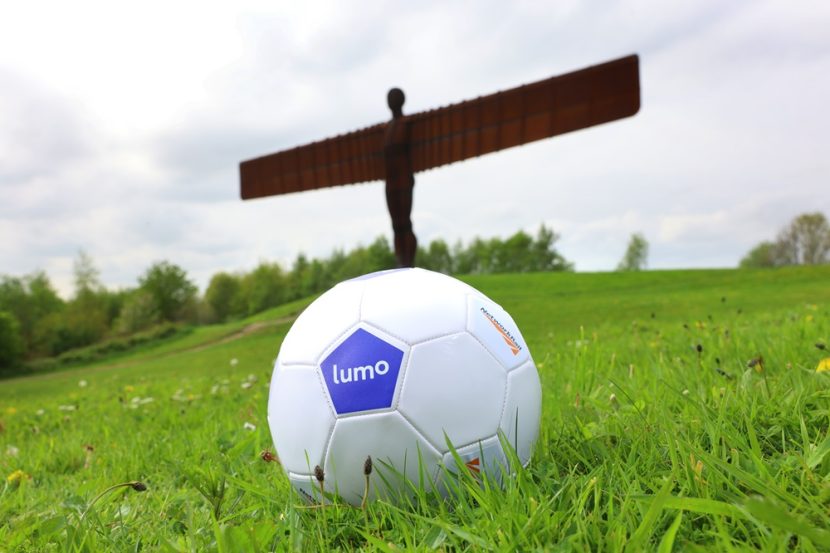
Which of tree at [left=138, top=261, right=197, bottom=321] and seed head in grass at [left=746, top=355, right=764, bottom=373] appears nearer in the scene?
seed head in grass at [left=746, top=355, right=764, bottom=373]

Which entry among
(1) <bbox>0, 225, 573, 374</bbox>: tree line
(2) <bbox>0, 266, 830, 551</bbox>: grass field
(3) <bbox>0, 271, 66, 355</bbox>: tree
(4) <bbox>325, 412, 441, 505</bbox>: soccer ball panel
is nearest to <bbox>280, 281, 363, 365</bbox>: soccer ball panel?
(4) <bbox>325, 412, 441, 505</bbox>: soccer ball panel

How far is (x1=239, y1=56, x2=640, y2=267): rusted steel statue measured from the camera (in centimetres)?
491

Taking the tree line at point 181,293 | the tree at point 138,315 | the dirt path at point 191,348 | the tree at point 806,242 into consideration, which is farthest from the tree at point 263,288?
the tree at point 806,242

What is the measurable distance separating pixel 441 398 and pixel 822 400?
1.93m

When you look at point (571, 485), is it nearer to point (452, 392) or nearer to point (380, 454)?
point (452, 392)

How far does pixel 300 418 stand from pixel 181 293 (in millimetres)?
78106

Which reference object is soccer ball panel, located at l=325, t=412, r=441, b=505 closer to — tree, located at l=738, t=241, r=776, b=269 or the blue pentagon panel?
the blue pentagon panel

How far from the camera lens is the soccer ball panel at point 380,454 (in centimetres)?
222

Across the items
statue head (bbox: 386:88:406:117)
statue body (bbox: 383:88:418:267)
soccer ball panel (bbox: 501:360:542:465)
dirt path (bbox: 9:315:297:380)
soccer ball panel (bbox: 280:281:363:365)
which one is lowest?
dirt path (bbox: 9:315:297:380)

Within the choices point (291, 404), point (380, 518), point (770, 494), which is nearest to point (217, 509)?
point (291, 404)

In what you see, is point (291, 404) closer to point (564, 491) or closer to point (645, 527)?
point (564, 491)

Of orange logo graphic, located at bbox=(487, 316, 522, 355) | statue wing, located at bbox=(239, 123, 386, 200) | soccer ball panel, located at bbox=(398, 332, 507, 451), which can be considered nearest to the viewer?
soccer ball panel, located at bbox=(398, 332, 507, 451)

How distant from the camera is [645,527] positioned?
5.66 ft

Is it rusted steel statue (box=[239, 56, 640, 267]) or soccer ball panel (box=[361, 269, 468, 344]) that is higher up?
rusted steel statue (box=[239, 56, 640, 267])
